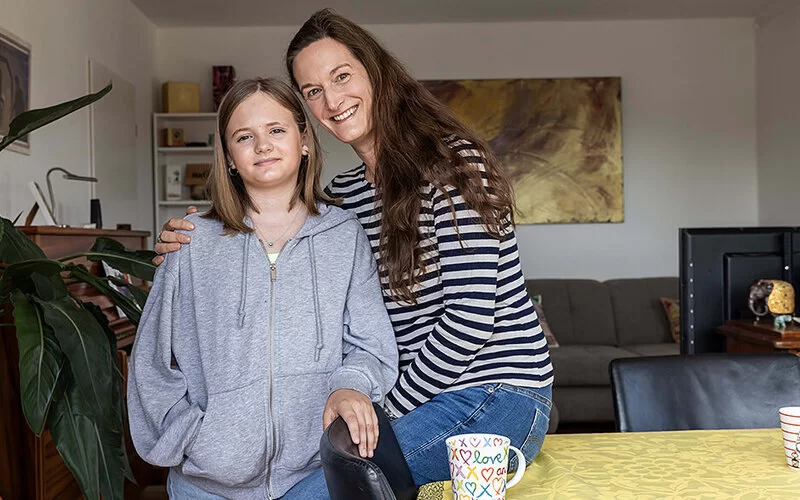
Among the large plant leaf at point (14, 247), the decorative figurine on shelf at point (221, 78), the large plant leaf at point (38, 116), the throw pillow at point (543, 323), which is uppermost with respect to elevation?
the decorative figurine on shelf at point (221, 78)

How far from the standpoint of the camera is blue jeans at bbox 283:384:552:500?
1.41 meters

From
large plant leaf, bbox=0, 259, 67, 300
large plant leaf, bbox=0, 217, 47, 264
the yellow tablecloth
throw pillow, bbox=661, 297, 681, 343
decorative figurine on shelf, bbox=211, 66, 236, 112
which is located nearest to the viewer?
the yellow tablecloth

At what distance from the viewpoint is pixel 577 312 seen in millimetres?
5785

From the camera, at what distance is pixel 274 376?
1409mm

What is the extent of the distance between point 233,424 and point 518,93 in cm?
525

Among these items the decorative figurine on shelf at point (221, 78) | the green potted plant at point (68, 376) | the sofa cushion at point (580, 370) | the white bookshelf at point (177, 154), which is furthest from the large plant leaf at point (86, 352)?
the decorative figurine on shelf at point (221, 78)

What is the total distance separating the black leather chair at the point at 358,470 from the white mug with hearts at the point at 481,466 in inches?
3.6

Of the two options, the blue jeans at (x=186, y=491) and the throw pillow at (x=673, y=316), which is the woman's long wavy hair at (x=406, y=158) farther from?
the throw pillow at (x=673, y=316)

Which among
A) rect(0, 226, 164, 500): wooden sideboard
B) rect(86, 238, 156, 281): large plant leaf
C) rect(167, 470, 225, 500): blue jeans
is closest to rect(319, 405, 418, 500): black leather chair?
rect(167, 470, 225, 500): blue jeans

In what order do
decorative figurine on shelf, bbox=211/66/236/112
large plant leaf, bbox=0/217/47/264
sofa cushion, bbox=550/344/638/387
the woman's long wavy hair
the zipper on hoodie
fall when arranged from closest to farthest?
the zipper on hoodie → the woman's long wavy hair → large plant leaf, bbox=0/217/47/264 → sofa cushion, bbox=550/344/638/387 → decorative figurine on shelf, bbox=211/66/236/112

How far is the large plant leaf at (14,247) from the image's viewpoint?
6.35 ft

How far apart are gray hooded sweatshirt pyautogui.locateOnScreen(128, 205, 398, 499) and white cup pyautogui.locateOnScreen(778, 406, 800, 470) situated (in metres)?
0.64

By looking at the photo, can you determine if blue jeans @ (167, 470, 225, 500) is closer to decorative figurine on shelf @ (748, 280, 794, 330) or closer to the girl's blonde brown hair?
the girl's blonde brown hair

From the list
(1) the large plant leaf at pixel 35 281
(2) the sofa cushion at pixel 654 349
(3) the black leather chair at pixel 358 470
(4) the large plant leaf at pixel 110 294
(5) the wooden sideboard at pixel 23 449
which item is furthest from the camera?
(2) the sofa cushion at pixel 654 349
